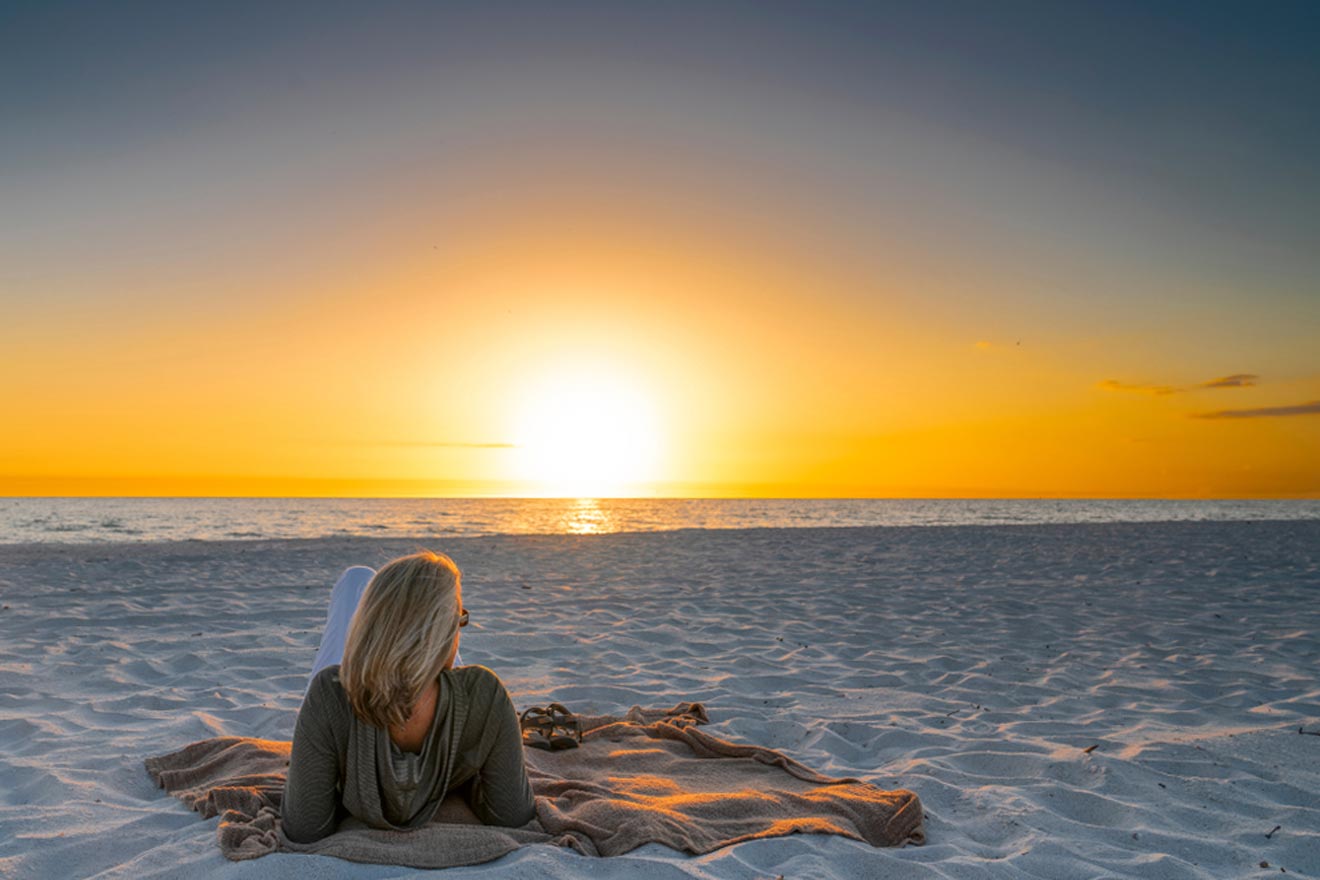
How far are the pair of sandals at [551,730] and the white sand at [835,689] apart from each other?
1.01 m

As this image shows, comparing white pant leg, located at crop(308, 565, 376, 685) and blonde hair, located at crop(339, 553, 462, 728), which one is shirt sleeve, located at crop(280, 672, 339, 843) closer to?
blonde hair, located at crop(339, 553, 462, 728)

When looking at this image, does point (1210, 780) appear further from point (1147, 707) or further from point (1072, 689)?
→ point (1072, 689)

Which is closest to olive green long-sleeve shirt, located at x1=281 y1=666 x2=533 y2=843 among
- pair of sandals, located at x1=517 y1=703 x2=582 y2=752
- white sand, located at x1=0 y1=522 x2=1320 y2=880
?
white sand, located at x1=0 y1=522 x2=1320 y2=880

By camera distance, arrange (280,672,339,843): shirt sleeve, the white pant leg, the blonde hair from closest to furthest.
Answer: the blonde hair → (280,672,339,843): shirt sleeve → the white pant leg

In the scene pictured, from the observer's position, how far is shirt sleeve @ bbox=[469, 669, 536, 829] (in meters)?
2.90

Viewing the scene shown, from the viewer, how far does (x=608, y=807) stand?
3.29m

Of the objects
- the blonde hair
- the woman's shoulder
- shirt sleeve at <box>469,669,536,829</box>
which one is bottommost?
shirt sleeve at <box>469,669,536,829</box>

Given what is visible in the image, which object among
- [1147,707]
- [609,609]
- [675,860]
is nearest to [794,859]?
[675,860]

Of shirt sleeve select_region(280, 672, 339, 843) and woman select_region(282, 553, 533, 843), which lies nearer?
woman select_region(282, 553, 533, 843)

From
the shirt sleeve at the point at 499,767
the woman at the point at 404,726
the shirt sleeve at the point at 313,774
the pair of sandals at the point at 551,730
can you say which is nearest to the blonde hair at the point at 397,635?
the woman at the point at 404,726

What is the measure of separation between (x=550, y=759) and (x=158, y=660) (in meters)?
4.16

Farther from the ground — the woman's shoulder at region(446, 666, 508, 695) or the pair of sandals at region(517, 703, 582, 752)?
the woman's shoulder at region(446, 666, 508, 695)

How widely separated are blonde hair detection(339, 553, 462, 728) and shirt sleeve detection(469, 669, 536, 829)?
0.35 metres

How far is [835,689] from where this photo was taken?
232 inches
